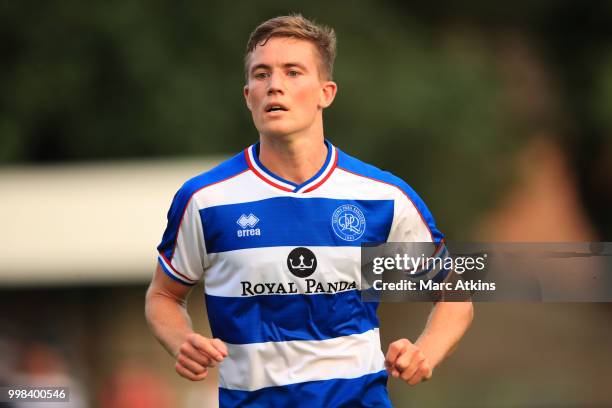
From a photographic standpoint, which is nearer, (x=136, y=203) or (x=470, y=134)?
(x=136, y=203)

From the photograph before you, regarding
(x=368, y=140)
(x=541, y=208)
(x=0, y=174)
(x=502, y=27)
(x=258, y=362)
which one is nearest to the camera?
(x=258, y=362)

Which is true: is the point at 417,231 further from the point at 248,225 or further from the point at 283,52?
the point at 283,52

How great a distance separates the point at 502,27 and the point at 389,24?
490 centimetres

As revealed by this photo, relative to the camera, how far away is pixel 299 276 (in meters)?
5.45

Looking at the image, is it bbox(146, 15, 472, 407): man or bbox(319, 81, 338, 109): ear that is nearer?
bbox(146, 15, 472, 407): man

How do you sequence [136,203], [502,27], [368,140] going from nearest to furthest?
[136,203] → [368,140] → [502,27]

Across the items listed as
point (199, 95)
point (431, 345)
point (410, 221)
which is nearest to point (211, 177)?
point (410, 221)

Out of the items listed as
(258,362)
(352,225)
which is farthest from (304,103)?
(258,362)

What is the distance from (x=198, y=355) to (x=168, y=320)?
60 centimetres

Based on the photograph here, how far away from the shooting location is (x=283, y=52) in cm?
555

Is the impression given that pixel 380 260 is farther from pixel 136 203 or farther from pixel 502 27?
pixel 502 27

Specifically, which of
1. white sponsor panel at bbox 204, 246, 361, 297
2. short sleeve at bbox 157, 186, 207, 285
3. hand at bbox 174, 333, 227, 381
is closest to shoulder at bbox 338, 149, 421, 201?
white sponsor panel at bbox 204, 246, 361, 297

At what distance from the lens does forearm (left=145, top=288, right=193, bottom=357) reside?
218 inches

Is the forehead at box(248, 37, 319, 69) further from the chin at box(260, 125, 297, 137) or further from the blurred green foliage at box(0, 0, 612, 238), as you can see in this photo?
the blurred green foliage at box(0, 0, 612, 238)
